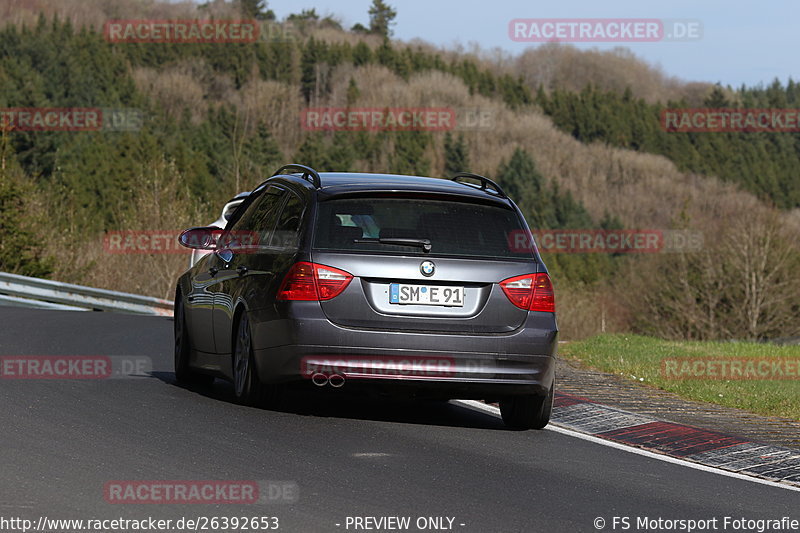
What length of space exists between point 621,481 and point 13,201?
30568 mm

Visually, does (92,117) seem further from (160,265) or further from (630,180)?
(630,180)

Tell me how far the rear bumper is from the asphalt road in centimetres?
34

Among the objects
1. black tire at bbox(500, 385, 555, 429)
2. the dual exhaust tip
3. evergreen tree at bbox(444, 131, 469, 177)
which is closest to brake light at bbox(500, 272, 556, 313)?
black tire at bbox(500, 385, 555, 429)

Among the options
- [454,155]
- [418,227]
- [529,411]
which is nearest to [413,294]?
[418,227]

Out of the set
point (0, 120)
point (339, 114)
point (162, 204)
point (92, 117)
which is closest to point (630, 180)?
point (339, 114)

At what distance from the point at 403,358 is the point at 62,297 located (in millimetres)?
15860

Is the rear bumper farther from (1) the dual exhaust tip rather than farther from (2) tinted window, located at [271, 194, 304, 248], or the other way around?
(2) tinted window, located at [271, 194, 304, 248]

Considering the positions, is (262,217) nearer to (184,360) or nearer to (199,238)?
(199,238)

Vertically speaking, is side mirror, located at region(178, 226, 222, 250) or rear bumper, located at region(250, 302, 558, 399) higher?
side mirror, located at region(178, 226, 222, 250)

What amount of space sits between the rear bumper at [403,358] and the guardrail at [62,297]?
14.4 m

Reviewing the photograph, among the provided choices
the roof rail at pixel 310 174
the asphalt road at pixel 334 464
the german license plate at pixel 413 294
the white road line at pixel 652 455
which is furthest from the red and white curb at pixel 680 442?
the roof rail at pixel 310 174

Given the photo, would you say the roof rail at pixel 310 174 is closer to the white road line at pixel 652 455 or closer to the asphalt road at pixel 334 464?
the asphalt road at pixel 334 464

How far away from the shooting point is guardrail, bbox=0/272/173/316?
21.9 meters

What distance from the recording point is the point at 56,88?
107 metres
